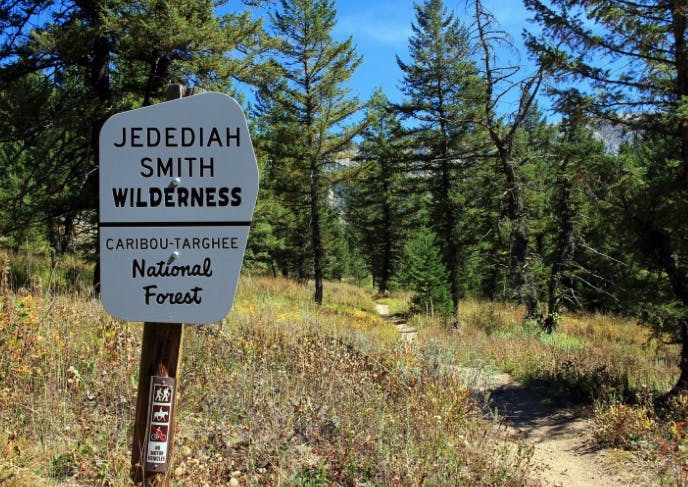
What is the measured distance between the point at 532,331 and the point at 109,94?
36.2 ft

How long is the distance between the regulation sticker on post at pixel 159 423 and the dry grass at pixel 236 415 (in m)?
0.67

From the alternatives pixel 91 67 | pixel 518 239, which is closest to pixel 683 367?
pixel 518 239

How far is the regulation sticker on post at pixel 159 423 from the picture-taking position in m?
2.13

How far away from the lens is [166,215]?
215 centimetres

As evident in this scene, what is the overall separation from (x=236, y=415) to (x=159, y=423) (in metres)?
1.79

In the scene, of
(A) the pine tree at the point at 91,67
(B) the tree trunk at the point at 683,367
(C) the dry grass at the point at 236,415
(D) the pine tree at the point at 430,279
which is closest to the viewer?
(C) the dry grass at the point at 236,415

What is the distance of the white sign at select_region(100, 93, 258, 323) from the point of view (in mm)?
2135

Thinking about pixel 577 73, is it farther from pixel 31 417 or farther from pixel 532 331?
pixel 31 417

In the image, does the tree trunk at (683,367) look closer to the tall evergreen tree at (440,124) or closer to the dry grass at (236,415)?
the dry grass at (236,415)

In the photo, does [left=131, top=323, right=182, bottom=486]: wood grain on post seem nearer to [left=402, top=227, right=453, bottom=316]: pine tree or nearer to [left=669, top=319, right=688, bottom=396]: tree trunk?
[left=669, top=319, right=688, bottom=396]: tree trunk

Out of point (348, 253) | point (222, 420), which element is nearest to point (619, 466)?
point (222, 420)

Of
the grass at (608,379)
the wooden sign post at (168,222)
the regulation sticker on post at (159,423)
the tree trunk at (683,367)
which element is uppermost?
the wooden sign post at (168,222)

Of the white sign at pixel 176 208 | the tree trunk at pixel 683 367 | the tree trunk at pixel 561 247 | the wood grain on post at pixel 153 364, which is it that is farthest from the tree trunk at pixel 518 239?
the wood grain on post at pixel 153 364

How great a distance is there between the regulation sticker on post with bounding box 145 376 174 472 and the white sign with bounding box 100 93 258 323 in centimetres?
31
